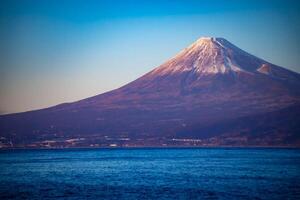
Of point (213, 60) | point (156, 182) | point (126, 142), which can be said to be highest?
point (213, 60)

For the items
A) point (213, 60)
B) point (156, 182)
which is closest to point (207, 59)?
point (213, 60)

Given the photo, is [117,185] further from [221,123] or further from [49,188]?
[221,123]

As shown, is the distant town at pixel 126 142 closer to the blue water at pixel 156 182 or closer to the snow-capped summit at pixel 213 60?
the snow-capped summit at pixel 213 60

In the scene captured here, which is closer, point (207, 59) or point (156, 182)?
point (156, 182)

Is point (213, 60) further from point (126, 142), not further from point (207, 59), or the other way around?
point (126, 142)

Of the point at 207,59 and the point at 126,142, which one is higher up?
the point at 207,59

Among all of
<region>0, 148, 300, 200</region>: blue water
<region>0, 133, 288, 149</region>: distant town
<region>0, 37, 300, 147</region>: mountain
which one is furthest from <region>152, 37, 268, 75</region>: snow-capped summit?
<region>0, 148, 300, 200</region>: blue water

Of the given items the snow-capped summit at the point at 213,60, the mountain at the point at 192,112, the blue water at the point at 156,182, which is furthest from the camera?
the snow-capped summit at the point at 213,60

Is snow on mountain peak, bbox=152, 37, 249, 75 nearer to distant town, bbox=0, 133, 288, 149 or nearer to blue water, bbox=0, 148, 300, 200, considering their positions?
distant town, bbox=0, 133, 288, 149

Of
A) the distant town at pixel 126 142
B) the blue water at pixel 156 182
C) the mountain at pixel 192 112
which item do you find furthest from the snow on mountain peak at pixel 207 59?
the blue water at pixel 156 182
